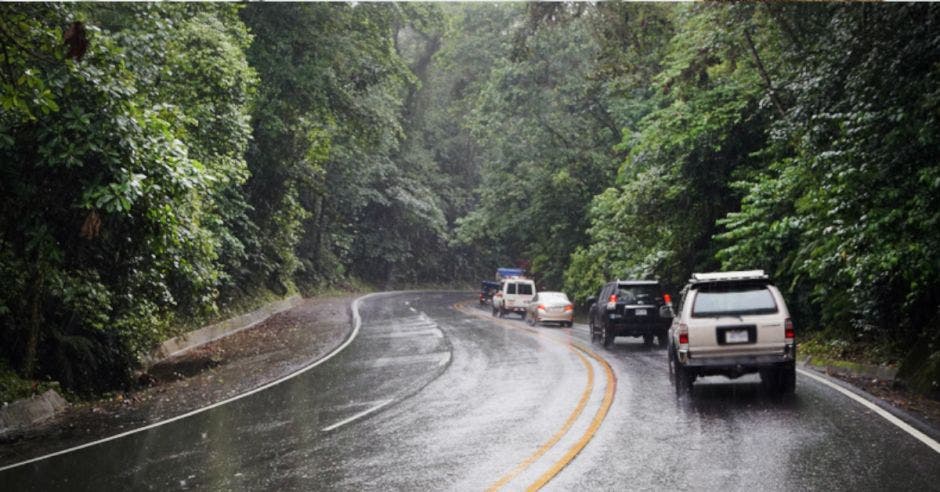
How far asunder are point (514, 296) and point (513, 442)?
2990cm

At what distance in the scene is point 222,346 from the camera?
23922mm

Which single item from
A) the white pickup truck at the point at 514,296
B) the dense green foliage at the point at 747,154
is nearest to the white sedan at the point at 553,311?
the dense green foliage at the point at 747,154

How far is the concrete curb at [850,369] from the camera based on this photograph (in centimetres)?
1445

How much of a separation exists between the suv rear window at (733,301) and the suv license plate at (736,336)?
0.31 metres

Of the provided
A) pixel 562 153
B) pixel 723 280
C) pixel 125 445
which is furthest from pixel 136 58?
pixel 562 153

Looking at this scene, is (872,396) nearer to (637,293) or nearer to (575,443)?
(575,443)

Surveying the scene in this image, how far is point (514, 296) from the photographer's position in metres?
39.1

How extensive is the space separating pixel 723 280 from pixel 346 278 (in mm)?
55419

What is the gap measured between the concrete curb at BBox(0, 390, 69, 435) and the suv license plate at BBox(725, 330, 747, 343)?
10650mm

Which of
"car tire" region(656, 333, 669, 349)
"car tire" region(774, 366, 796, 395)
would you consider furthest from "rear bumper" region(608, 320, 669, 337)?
"car tire" region(774, 366, 796, 395)

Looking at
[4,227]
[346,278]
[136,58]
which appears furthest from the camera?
[346,278]

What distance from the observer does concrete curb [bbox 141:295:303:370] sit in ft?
67.2

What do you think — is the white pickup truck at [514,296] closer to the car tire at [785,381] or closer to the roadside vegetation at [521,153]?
the roadside vegetation at [521,153]

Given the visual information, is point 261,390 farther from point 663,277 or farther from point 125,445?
point 663,277
